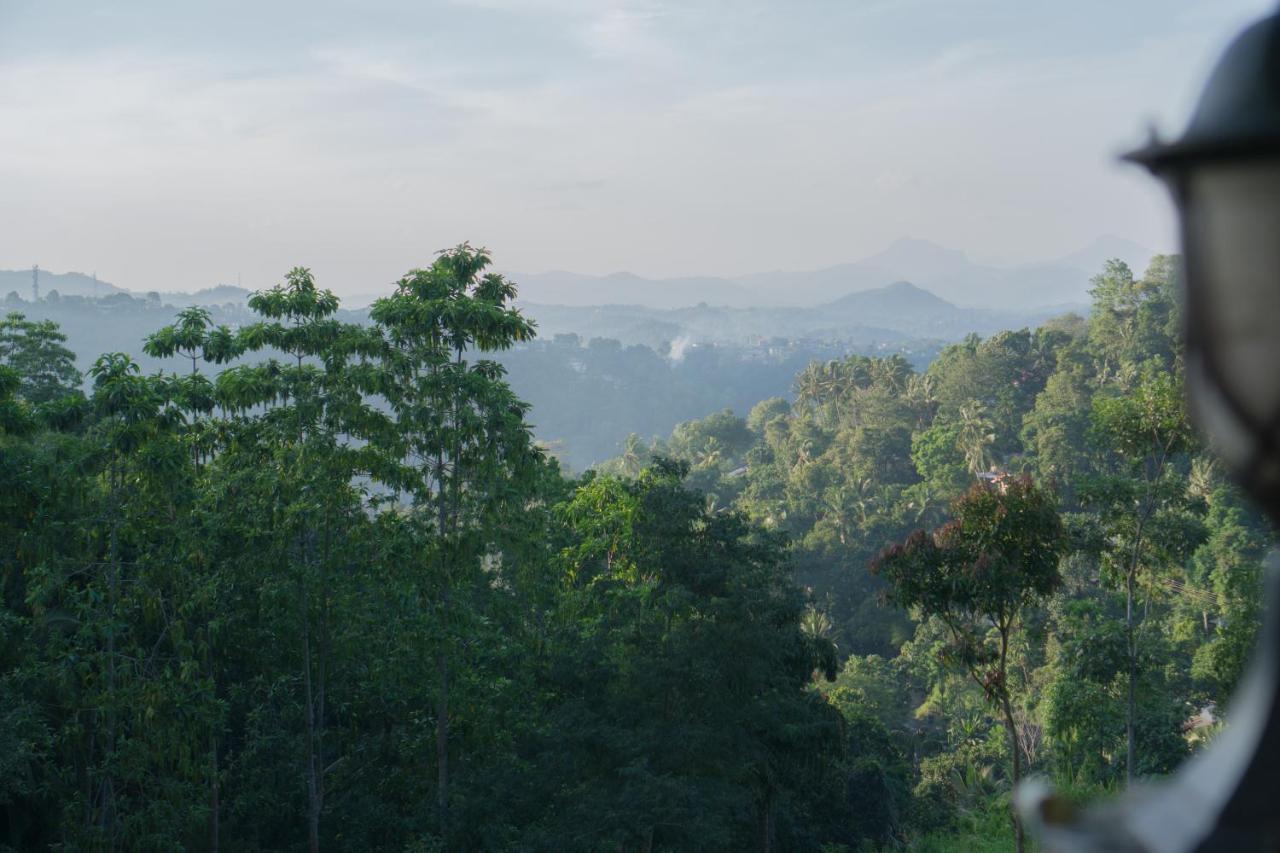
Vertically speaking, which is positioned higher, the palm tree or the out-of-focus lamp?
the out-of-focus lamp

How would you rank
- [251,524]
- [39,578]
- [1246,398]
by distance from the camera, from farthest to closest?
[251,524]
[39,578]
[1246,398]

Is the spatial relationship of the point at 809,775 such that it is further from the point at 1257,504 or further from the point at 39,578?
the point at 1257,504

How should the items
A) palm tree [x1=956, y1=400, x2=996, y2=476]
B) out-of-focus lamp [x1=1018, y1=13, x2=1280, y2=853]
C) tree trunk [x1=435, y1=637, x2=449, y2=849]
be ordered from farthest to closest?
palm tree [x1=956, y1=400, x2=996, y2=476] < tree trunk [x1=435, y1=637, x2=449, y2=849] < out-of-focus lamp [x1=1018, y1=13, x2=1280, y2=853]

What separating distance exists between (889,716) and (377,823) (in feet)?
60.8

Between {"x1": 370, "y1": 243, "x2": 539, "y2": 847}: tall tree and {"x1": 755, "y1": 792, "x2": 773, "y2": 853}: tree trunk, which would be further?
{"x1": 755, "y1": 792, "x2": 773, "y2": 853}: tree trunk

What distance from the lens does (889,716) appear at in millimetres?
26344

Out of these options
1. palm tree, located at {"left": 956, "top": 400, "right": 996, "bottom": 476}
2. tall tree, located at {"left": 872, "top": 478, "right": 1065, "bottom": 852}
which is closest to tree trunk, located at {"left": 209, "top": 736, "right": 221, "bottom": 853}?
tall tree, located at {"left": 872, "top": 478, "right": 1065, "bottom": 852}

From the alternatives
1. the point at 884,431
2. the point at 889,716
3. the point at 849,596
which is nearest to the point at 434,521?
the point at 889,716

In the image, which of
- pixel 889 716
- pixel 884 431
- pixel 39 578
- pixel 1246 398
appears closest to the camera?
pixel 1246 398

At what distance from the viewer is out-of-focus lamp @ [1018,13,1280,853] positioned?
2.43 ft

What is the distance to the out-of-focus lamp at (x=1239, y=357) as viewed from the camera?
0.74m

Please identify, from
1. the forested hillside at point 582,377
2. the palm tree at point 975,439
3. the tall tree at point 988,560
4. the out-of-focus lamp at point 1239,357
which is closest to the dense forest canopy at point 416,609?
the tall tree at point 988,560

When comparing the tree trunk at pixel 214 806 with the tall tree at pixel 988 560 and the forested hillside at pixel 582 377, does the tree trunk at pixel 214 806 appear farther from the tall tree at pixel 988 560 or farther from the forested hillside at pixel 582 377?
the forested hillside at pixel 582 377

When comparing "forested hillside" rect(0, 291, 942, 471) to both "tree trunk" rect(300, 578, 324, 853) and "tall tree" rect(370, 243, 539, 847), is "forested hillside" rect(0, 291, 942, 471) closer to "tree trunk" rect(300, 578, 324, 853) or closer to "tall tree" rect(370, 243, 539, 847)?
"tall tree" rect(370, 243, 539, 847)
